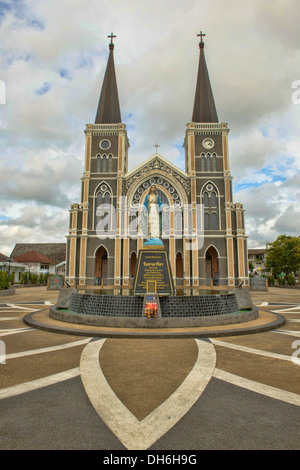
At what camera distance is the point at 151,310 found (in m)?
8.76

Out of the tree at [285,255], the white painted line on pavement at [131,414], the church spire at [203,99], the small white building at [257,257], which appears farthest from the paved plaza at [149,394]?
the small white building at [257,257]

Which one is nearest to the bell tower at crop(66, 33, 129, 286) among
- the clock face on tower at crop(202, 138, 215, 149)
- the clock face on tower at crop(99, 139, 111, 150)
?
the clock face on tower at crop(99, 139, 111, 150)

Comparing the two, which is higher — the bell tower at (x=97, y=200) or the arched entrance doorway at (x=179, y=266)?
the bell tower at (x=97, y=200)

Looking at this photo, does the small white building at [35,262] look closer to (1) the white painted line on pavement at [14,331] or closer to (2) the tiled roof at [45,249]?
(2) the tiled roof at [45,249]

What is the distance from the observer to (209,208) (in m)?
34.0

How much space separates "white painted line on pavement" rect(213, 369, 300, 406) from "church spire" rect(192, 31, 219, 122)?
1470 inches

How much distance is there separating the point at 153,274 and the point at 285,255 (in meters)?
37.5

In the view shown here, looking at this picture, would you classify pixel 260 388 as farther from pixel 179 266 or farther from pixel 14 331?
pixel 179 266

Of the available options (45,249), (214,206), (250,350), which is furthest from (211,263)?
(45,249)

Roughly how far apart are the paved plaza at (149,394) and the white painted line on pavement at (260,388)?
0.05 feet

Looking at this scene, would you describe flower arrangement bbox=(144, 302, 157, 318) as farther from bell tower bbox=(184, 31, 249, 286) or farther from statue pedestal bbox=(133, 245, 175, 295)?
bell tower bbox=(184, 31, 249, 286)

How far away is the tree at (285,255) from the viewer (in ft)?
135
